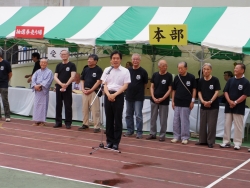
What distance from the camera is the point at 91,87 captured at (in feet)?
42.6

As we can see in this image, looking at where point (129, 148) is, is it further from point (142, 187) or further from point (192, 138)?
point (142, 187)

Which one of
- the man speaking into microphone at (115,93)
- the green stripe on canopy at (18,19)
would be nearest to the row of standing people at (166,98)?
the man speaking into microphone at (115,93)

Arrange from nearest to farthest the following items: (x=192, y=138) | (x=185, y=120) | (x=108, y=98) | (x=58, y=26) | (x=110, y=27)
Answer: (x=108, y=98) < (x=185, y=120) < (x=192, y=138) < (x=110, y=27) < (x=58, y=26)

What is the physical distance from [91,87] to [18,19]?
420 cm

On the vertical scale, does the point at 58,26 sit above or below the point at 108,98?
above

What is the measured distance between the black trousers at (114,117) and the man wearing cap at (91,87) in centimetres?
265

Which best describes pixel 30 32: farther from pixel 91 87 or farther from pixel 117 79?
pixel 117 79

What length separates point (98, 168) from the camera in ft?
28.1

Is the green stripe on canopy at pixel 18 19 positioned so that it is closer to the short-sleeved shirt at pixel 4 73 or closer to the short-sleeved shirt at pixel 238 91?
the short-sleeved shirt at pixel 4 73

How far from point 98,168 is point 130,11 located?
6.99 m

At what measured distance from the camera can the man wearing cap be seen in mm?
12922

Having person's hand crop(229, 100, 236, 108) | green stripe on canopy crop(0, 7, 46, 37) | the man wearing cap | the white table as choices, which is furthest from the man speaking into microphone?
green stripe on canopy crop(0, 7, 46, 37)

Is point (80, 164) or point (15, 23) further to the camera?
point (15, 23)

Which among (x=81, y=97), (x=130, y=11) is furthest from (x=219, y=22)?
(x=81, y=97)
